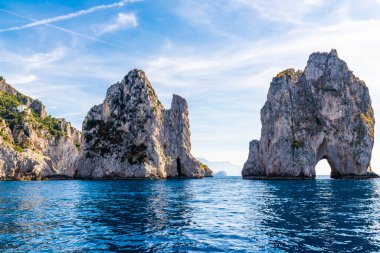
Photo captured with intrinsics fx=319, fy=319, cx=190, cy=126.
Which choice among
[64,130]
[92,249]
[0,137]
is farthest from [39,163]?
[92,249]

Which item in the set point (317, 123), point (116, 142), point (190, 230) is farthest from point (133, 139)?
point (190, 230)

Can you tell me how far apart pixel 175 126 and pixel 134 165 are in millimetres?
43024

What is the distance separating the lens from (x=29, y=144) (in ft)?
478

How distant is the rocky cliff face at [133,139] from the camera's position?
129 meters

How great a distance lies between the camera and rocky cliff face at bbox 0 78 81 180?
126m

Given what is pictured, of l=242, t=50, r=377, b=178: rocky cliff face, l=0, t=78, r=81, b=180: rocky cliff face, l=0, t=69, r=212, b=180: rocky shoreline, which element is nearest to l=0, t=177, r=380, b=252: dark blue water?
l=242, t=50, r=377, b=178: rocky cliff face

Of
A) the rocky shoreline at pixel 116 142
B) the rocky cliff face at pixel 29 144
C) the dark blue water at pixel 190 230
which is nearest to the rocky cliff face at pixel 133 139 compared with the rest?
the rocky shoreline at pixel 116 142

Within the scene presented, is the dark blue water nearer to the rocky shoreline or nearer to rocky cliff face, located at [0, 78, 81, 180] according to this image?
the rocky shoreline

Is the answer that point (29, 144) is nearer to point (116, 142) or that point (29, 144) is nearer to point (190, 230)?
point (116, 142)

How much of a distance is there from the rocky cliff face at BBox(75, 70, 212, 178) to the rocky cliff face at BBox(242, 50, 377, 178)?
42315mm

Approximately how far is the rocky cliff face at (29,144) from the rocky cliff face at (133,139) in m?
19.1

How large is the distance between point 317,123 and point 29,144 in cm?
12546

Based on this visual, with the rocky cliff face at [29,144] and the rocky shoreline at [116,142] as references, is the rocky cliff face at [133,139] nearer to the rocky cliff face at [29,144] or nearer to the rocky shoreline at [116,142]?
the rocky shoreline at [116,142]

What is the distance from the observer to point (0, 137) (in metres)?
125
